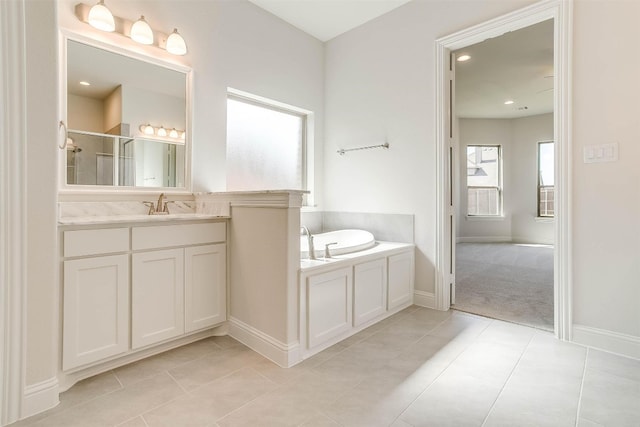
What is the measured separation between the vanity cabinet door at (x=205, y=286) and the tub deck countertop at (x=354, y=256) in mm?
596

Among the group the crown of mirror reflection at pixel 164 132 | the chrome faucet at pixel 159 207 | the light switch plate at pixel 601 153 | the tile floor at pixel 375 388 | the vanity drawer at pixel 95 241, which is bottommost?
the tile floor at pixel 375 388

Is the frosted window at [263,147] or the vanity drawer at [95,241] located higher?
the frosted window at [263,147]

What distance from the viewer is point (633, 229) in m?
1.99

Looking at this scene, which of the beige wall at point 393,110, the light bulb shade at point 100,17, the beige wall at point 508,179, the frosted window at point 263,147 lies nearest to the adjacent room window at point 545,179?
the beige wall at point 508,179

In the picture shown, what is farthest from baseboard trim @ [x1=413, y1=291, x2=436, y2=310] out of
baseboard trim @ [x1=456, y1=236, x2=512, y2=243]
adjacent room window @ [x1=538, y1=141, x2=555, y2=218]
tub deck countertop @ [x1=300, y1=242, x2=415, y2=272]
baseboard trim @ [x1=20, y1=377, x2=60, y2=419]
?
adjacent room window @ [x1=538, y1=141, x2=555, y2=218]

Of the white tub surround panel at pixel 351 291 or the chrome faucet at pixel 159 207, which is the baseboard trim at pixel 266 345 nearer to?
the white tub surround panel at pixel 351 291

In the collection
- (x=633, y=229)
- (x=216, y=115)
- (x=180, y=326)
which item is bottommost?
(x=180, y=326)

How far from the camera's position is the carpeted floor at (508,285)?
2.75m

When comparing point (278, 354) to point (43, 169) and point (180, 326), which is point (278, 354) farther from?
point (43, 169)

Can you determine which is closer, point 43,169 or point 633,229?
point 43,169

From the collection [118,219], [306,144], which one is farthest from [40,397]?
[306,144]

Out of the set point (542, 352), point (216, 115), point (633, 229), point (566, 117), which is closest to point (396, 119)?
point (566, 117)

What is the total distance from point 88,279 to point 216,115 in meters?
1.65

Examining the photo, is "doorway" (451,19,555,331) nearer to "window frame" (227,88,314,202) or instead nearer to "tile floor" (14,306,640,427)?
"tile floor" (14,306,640,427)
